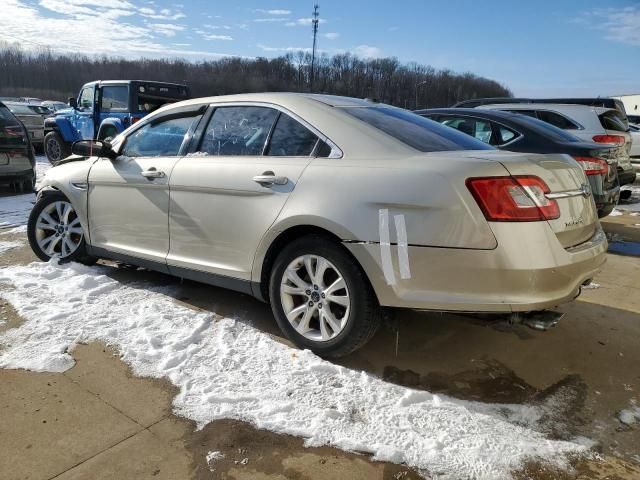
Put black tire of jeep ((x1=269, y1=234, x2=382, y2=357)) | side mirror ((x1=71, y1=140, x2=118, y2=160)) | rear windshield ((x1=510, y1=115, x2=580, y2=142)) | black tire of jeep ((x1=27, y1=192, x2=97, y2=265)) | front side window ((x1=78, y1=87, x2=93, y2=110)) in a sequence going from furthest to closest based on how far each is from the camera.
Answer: front side window ((x1=78, y1=87, x2=93, y2=110))
rear windshield ((x1=510, y1=115, x2=580, y2=142))
black tire of jeep ((x1=27, y1=192, x2=97, y2=265))
side mirror ((x1=71, y1=140, x2=118, y2=160))
black tire of jeep ((x1=269, y1=234, x2=382, y2=357))

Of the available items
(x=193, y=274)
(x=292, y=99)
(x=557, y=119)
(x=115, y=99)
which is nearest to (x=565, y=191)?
(x=292, y=99)

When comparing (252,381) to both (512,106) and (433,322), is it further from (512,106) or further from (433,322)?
(512,106)

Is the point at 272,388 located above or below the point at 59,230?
below

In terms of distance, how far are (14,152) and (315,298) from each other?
281 inches

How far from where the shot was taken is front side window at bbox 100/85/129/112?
A: 476 inches

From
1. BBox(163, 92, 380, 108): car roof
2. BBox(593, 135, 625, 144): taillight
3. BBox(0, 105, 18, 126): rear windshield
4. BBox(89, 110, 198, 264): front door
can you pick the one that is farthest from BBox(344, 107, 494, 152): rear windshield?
BBox(0, 105, 18, 126): rear windshield

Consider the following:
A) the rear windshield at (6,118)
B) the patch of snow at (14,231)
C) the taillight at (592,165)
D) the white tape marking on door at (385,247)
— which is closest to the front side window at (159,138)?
the white tape marking on door at (385,247)

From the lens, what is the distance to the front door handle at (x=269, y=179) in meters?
3.03

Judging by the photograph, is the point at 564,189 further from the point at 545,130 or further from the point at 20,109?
the point at 20,109

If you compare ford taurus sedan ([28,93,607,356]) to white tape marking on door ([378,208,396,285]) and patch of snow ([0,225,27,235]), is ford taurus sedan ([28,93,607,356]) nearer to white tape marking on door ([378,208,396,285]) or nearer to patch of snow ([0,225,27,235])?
white tape marking on door ([378,208,396,285])

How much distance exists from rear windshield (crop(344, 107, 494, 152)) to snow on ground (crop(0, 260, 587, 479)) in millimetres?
1357

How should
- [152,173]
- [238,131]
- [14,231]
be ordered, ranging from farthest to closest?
1. [14,231]
2. [152,173]
3. [238,131]

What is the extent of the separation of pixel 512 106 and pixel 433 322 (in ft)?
20.6

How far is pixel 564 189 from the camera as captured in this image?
8.89 ft
